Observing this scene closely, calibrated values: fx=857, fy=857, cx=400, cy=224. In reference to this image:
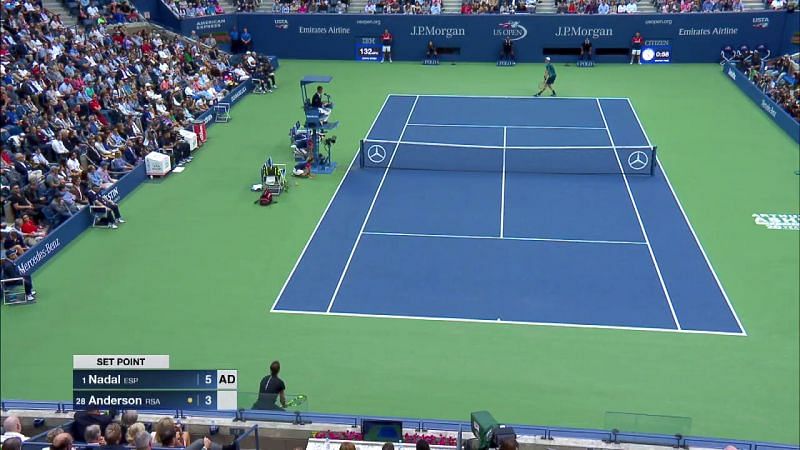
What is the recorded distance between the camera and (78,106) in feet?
81.4

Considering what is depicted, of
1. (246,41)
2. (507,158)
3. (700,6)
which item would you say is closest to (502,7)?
(700,6)

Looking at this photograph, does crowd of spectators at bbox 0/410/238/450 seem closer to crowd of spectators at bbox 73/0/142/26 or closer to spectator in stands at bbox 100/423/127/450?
spectator in stands at bbox 100/423/127/450

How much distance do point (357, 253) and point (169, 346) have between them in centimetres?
538

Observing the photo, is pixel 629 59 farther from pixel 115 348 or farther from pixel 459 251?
pixel 115 348

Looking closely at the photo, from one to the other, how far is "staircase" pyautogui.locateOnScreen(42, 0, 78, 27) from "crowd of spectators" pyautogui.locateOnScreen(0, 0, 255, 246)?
0.85 meters

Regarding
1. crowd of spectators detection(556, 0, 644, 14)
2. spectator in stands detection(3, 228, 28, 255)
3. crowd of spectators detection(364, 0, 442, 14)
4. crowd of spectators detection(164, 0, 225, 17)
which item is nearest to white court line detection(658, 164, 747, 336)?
spectator in stands detection(3, 228, 28, 255)

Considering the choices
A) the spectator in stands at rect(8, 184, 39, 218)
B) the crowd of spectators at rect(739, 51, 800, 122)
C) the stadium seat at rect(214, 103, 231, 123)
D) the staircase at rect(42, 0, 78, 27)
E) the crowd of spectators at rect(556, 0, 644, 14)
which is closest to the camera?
the spectator in stands at rect(8, 184, 39, 218)

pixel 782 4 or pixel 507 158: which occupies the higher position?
pixel 782 4

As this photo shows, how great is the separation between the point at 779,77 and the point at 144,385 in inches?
1146

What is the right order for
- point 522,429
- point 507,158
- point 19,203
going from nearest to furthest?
point 522,429 → point 19,203 → point 507,158

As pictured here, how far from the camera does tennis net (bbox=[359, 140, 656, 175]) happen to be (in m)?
24.3

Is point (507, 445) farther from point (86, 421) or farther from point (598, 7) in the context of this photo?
point (598, 7)

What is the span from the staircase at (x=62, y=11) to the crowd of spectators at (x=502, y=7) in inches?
697

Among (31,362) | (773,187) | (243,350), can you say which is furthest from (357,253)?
(773,187)
